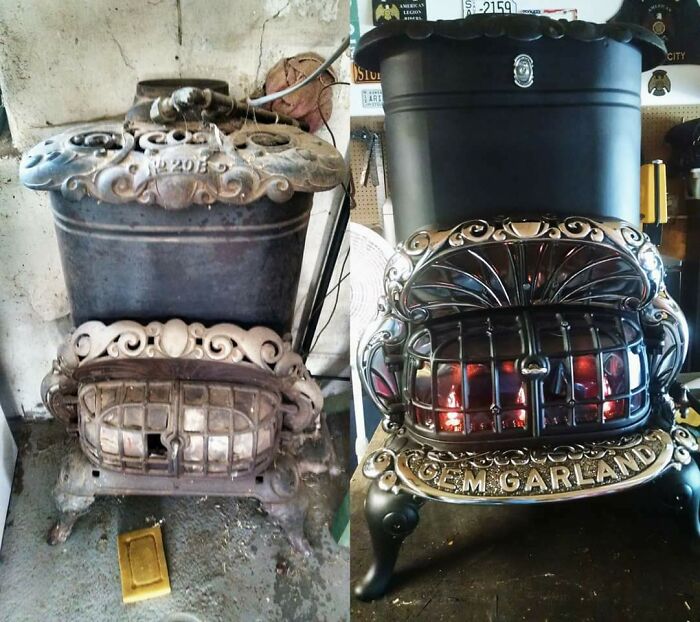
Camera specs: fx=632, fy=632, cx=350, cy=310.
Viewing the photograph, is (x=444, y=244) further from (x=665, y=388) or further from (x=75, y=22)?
(x=75, y=22)

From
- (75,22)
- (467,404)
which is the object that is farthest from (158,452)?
(75,22)

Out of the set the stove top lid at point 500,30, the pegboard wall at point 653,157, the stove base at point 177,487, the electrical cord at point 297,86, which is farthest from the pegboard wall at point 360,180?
the stove base at point 177,487

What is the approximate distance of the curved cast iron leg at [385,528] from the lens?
1029 millimetres

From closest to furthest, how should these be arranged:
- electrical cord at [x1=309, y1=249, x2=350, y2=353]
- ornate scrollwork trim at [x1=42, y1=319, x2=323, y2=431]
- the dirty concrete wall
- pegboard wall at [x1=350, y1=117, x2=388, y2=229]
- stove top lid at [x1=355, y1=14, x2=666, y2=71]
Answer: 1. stove top lid at [x1=355, y1=14, x2=666, y2=71]
2. pegboard wall at [x1=350, y1=117, x2=388, y2=229]
3. ornate scrollwork trim at [x1=42, y1=319, x2=323, y2=431]
4. the dirty concrete wall
5. electrical cord at [x1=309, y1=249, x2=350, y2=353]

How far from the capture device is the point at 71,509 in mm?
1366

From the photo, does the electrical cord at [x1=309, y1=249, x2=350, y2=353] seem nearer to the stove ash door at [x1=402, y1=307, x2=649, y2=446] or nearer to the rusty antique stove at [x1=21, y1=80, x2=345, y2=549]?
the rusty antique stove at [x1=21, y1=80, x2=345, y2=549]

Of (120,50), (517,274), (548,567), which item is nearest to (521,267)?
(517,274)

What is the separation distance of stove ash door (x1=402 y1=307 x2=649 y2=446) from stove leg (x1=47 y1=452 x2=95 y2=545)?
75cm

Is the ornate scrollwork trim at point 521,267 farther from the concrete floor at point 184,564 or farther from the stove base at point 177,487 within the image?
the concrete floor at point 184,564

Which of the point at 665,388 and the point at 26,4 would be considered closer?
the point at 665,388

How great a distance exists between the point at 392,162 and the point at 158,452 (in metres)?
0.73

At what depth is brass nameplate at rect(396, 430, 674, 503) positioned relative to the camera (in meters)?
0.98

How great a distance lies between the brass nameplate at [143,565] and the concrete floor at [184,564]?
0.02m

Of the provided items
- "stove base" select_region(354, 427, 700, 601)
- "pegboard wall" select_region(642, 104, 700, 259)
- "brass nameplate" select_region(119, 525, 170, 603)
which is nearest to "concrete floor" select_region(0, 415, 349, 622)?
"brass nameplate" select_region(119, 525, 170, 603)
